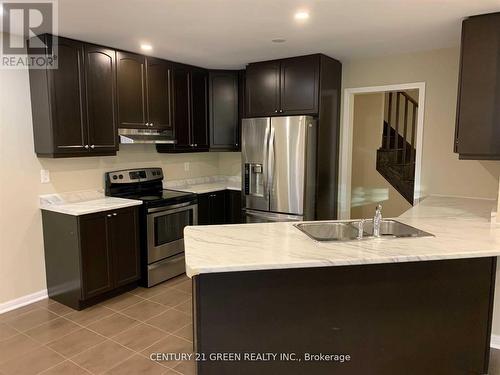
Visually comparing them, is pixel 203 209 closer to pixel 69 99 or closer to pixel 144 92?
pixel 144 92

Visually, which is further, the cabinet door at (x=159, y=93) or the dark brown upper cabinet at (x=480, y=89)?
the cabinet door at (x=159, y=93)

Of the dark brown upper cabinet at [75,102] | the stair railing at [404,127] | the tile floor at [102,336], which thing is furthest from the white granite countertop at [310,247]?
the stair railing at [404,127]

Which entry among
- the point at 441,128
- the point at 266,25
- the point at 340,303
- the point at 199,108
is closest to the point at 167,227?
the point at 199,108

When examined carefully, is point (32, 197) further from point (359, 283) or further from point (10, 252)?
point (359, 283)

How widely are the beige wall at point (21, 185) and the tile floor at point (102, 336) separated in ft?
1.08

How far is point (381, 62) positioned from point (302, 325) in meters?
3.26

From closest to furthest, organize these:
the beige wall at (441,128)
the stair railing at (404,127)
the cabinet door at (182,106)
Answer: the beige wall at (441,128), the cabinet door at (182,106), the stair railing at (404,127)

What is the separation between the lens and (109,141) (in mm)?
3654

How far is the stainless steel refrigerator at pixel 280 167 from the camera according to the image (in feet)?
12.8

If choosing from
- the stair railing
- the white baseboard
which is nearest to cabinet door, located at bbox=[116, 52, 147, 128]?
the white baseboard

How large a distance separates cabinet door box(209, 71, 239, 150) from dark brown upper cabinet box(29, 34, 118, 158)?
1.47m

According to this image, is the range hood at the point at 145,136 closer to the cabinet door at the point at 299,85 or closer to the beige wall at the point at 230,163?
the beige wall at the point at 230,163

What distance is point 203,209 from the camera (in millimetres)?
4473

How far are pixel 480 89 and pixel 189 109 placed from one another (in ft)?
10.1
